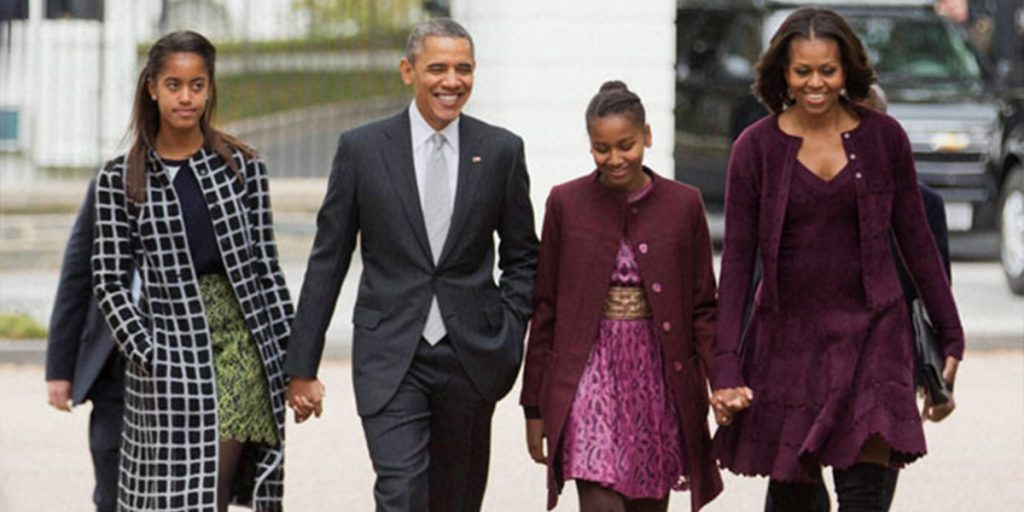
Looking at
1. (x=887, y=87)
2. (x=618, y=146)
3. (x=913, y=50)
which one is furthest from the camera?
(x=913, y=50)

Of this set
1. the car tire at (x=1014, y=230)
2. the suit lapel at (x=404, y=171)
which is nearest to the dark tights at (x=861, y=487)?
the suit lapel at (x=404, y=171)

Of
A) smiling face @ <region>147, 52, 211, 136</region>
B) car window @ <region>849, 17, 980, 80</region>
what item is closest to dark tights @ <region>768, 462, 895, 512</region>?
smiling face @ <region>147, 52, 211, 136</region>

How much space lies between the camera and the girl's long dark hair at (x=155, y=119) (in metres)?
6.79

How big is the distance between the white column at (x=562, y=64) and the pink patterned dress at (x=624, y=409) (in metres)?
8.48

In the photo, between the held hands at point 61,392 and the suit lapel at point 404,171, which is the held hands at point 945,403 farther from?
the held hands at point 61,392

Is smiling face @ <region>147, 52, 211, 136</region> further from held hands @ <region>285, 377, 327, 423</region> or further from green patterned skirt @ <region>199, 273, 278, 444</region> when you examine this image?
held hands @ <region>285, 377, 327, 423</region>

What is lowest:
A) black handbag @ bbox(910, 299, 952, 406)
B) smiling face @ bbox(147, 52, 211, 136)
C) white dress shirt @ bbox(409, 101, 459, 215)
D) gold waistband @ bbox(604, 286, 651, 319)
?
black handbag @ bbox(910, 299, 952, 406)

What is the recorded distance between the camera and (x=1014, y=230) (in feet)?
53.4

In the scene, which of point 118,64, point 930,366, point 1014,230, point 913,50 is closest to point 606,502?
point 930,366

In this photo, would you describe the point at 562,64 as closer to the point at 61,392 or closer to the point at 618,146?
the point at 61,392

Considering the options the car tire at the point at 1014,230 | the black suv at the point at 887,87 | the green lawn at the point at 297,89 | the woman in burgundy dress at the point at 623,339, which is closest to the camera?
the woman in burgundy dress at the point at 623,339

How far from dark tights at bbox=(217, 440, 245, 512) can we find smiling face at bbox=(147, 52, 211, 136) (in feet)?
2.91

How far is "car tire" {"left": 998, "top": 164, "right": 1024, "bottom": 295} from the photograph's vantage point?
16219mm

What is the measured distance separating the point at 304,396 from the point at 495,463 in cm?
393
